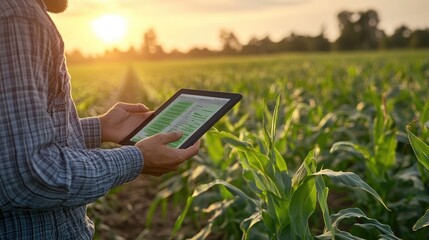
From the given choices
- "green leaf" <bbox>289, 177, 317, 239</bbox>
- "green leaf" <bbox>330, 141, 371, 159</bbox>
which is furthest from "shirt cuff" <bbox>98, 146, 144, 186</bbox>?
"green leaf" <bbox>330, 141, 371, 159</bbox>

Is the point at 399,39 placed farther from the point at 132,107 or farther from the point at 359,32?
the point at 132,107

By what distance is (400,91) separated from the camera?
5.57 m

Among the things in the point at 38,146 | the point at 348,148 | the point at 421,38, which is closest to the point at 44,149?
the point at 38,146

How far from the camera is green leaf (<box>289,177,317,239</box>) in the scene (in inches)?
74.4

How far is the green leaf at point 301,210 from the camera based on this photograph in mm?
1889

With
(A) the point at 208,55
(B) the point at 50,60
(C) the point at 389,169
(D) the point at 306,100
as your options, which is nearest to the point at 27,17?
(B) the point at 50,60

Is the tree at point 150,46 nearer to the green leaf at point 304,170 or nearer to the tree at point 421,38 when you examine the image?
the tree at point 421,38

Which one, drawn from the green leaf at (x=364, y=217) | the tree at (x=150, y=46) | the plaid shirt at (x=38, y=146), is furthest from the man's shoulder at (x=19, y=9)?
the tree at (x=150, y=46)

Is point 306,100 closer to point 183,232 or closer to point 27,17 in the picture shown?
point 183,232

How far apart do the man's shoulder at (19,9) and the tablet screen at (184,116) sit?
0.57 m

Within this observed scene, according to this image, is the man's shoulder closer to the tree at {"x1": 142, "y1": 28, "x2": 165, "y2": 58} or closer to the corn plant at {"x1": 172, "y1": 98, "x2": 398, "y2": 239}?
the corn plant at {"x1": 172, "y1": 98, "x2": 398, "y2": 239}

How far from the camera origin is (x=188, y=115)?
5.77ft

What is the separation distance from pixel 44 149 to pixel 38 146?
0.04m

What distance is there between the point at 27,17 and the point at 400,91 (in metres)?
4.89
